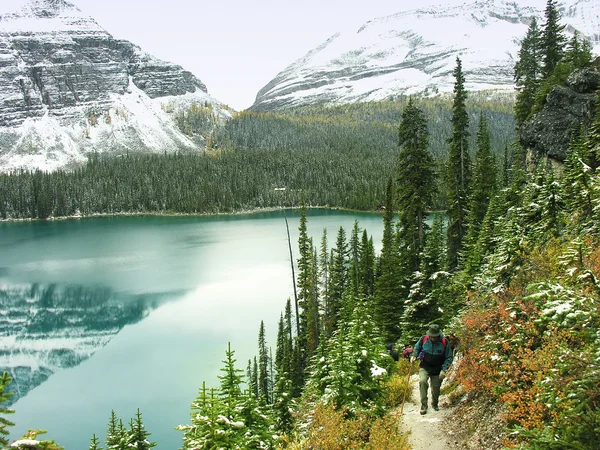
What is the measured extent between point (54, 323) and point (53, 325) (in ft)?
1.87

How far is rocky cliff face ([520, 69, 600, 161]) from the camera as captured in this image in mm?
27391

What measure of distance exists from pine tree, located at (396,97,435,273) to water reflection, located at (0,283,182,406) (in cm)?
3269

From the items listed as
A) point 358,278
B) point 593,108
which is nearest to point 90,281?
point 358,278

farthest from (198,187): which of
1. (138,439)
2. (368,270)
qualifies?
(138,439)

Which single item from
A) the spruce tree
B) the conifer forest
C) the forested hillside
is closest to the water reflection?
the conifer forest

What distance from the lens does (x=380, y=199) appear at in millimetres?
139000

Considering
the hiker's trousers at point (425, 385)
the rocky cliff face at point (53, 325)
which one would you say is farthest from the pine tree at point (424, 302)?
the rocky cliff face at point (53, 325)

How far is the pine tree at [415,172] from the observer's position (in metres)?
29.4

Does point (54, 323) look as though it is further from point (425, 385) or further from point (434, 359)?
point (434, 359)

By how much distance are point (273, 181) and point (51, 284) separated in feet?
380

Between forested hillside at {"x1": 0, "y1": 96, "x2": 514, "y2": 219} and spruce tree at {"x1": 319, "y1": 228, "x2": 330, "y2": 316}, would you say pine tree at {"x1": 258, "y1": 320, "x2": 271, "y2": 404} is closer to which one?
spruce tree at {"x1": 319, "y1": 228, "x2": 330, "y2": 316}

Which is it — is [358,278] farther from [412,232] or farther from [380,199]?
[380,199]

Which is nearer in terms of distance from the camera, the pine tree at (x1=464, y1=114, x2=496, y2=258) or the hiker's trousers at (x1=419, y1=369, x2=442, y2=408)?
the hiker's trousers at (x1=419, y1=369, x2=442, y2=408)

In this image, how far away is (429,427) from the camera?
972 centimetres
